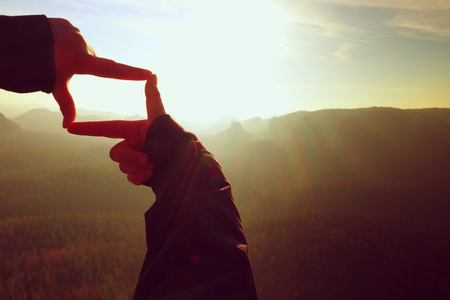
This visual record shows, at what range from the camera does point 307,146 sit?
25.1 meters

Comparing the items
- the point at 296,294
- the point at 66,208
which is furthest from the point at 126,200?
the point at 296,294

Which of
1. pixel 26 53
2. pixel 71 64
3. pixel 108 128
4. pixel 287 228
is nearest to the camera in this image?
pixel 26 53

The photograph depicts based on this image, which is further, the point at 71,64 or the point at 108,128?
the point at 108,128

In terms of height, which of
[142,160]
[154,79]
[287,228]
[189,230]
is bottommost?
[287,228]

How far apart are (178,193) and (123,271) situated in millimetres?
5690

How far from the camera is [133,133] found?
1.50 meters

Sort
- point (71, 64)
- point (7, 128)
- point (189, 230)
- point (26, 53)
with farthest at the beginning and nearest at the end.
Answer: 1. point (7, 128)
2. point (71, 64)
3. point (26, 53)
4. point (189, 230)

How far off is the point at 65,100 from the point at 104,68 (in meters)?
0.29

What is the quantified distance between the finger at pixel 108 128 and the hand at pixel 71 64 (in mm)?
73

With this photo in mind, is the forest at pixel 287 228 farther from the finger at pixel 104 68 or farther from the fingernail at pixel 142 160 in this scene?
the finger at pixel 104 68

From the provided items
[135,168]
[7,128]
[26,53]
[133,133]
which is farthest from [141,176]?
[7,128]

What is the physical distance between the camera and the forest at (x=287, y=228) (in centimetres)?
496

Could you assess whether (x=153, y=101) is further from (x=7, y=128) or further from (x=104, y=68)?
(x=7, y=128)

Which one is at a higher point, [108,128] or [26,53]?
[26,53]
